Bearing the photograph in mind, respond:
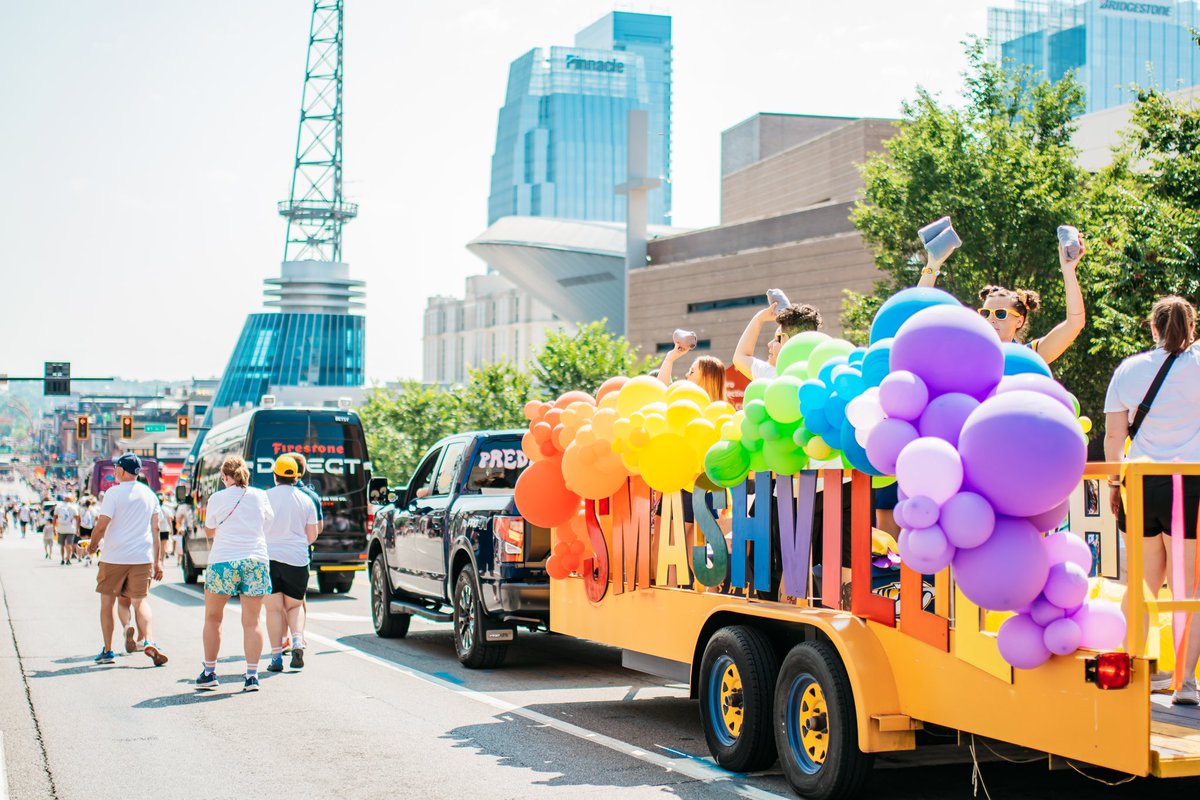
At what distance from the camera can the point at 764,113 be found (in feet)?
350

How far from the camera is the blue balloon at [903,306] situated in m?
6.74

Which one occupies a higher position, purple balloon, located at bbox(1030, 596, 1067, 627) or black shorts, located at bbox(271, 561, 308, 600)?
purple balloon, located at bbox(1030, 596, 1067, 627)

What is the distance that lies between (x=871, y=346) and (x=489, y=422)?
5401cm

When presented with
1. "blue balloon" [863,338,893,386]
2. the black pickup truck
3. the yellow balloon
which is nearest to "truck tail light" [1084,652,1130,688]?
"blue balloon" [863,338,893,386]

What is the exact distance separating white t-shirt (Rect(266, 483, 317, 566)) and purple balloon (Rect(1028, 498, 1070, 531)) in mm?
7522

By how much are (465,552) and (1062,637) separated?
7448 millimetres

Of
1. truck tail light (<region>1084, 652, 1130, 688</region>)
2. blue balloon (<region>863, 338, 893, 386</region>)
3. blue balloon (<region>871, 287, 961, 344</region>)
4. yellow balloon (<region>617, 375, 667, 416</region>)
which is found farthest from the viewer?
yellow balloon (<region>617, 375, 667, 416</region>)

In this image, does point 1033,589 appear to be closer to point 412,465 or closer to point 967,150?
point 967,150

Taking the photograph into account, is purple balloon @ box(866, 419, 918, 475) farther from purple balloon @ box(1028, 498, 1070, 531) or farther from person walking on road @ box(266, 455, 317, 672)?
person walking on road @ box(266, 455, 317, 672)

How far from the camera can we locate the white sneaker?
19.5ft

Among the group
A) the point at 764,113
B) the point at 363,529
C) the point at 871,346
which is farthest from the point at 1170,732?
the point at 764,113

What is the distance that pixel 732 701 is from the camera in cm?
747

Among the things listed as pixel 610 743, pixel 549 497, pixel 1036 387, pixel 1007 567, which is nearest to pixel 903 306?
pixel 1036 387

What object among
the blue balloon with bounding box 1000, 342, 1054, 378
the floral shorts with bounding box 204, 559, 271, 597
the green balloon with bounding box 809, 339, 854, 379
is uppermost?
the green balloon with bounding box 809, 339, 854, 379
